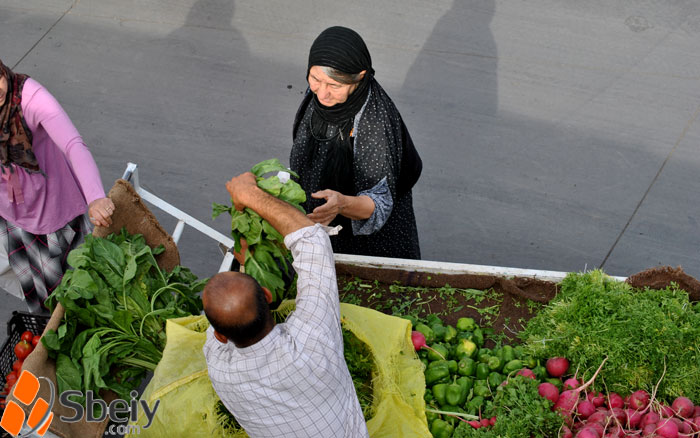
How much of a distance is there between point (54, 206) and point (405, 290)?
180 cm

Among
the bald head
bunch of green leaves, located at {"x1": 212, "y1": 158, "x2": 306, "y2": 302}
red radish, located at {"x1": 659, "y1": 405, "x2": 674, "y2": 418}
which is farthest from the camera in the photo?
red radish, located at {"x1": 659, "y1": 405, "x2": 674, "y2": 418}

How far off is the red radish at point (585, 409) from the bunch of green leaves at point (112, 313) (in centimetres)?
173

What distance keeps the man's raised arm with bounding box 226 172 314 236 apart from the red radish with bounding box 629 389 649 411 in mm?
1553

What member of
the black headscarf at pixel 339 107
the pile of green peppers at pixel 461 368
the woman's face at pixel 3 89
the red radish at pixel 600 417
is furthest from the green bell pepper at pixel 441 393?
the woman's face at pixel 3 89

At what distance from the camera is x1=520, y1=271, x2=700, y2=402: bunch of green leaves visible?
259 centimetres

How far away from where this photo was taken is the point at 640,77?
17.9 feet

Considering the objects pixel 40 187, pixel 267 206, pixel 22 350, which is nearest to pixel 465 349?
pixel 267 206

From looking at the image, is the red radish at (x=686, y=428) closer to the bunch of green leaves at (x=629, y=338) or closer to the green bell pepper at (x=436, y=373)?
the bunch of green leaves at (x=629, y=338)

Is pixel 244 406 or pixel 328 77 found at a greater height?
pixel 328 77

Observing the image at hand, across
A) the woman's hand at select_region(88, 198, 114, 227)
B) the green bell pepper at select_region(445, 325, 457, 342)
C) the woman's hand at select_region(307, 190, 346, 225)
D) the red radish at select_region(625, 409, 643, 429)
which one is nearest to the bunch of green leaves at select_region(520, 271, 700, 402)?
the red radish at select_region(625, 409, 643, 429)

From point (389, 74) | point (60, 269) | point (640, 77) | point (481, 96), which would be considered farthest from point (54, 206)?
point (640, 77)

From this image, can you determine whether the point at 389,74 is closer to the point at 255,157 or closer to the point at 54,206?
the point at 255,157

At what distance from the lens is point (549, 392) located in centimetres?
262

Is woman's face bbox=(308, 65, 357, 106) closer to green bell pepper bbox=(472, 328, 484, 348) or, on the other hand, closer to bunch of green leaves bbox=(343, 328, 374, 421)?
bunch of green leaves bbox=(343, 328, 374, 421)
